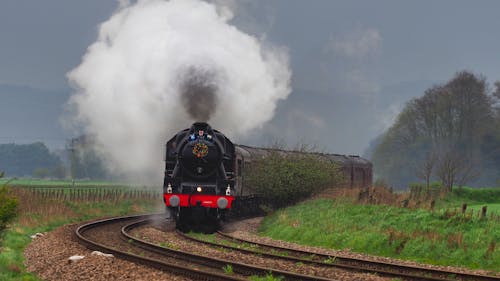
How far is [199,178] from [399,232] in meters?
7.33

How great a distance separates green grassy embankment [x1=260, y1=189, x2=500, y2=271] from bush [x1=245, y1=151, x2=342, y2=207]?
3454mm

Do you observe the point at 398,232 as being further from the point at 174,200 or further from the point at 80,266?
the point at 80,266

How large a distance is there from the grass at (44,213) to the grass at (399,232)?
8.74m

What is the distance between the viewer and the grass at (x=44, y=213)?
13.5 metres

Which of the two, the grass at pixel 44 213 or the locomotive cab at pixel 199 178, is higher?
the locomotive cab at pixel 199 178

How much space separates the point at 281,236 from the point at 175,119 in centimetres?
1593

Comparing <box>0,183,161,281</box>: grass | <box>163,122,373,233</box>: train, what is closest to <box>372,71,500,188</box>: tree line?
<box>0,183,161,281</box>: grass

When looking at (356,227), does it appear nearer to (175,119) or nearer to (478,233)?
(478,233)

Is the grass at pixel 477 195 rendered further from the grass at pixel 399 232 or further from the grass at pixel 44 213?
the grass at pixel 399 232

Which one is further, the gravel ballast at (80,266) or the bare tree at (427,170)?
the bare tree at (427,170)

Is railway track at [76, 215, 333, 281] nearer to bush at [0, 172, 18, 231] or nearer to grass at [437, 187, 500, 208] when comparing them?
bush at [0, 172, 18, 231]

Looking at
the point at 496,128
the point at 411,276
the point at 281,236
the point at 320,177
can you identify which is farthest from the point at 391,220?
the point at 496,128

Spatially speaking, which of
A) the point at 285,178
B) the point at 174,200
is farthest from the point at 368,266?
the point at 285,178

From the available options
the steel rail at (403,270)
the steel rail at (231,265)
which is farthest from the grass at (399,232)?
the steel rail at (231,265)
